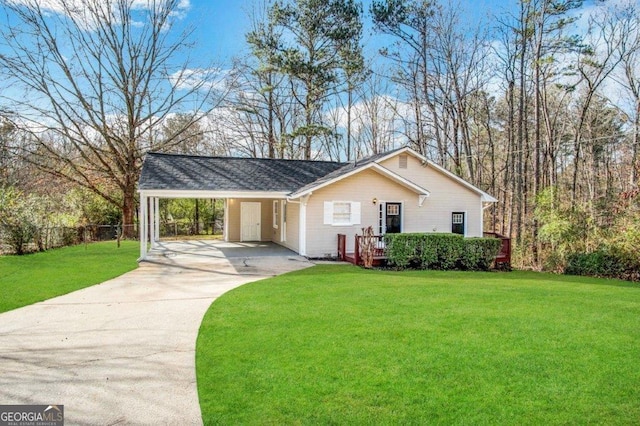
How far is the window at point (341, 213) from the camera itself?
14578mm

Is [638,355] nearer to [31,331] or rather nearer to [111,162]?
[31,331]

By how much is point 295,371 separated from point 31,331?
13.8 ft

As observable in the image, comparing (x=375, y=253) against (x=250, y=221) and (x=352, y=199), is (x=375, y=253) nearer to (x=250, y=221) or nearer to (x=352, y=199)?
(x=352, y=199)

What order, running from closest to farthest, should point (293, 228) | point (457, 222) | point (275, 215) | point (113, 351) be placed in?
point (113, 351), point (293, 228), point (457, 222), point (275, 215)

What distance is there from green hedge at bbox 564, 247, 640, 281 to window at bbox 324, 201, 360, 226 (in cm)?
778

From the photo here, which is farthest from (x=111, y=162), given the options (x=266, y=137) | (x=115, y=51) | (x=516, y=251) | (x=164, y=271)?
(x=516, y=251)

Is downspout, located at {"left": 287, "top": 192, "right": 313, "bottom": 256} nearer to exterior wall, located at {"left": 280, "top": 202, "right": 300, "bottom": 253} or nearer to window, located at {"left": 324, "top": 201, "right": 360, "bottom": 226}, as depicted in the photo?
exterior wall, located at {"left": 280, "top": 202, "right": 300, "bottom": 253}

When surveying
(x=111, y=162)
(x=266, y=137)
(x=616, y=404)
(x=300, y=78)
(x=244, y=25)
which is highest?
(x=244, y=25)

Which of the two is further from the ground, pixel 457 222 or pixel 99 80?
pixel 99 80

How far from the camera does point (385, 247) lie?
517 inches

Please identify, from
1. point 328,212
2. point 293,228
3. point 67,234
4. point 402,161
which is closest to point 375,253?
point 328,212

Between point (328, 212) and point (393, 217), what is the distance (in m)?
2.84

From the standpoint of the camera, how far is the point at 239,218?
19.5 metres

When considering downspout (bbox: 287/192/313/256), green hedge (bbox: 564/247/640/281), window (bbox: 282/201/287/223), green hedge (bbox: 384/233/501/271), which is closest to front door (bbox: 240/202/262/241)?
window (bbox: 282/201/287/223)
